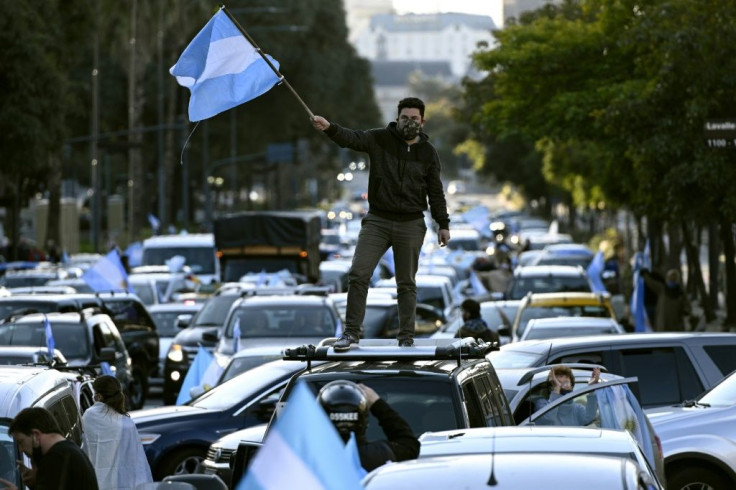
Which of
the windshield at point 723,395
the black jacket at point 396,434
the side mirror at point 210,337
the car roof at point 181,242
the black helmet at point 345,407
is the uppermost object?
the car roof at point 181,242

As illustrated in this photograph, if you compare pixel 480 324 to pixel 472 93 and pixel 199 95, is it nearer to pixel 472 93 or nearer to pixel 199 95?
pixel 199 95

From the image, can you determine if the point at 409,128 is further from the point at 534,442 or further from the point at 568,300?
the point at 568,300

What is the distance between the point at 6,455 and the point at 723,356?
267 inches

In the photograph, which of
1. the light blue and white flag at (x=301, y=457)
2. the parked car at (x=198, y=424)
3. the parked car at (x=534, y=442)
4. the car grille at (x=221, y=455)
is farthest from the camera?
the parked car at (x=198, y=424)

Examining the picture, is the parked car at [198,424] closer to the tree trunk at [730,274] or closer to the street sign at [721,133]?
the street sign at [721,133]

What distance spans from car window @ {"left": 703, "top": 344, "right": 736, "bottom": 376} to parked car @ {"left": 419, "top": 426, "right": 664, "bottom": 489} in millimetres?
6825

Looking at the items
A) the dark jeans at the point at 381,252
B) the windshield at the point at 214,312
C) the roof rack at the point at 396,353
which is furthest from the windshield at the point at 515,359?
the windshield at the point at 214,312

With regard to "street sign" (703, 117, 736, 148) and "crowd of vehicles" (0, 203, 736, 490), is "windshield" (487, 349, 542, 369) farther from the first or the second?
"street sign" (703, 117, 736, 148)

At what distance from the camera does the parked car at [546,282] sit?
29359mm

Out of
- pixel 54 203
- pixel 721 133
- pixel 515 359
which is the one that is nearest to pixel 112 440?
pixel 515 359

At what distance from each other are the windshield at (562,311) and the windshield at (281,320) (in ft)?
12.6

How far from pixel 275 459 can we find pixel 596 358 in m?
9.12

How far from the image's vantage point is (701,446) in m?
11.8

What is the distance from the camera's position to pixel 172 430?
1470cm
